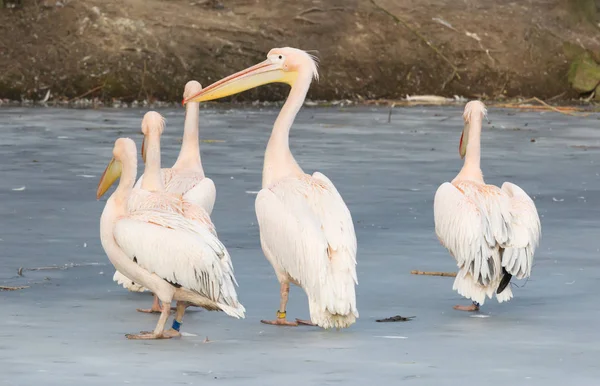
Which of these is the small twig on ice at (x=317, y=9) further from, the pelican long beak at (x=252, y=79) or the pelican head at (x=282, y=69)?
the pelican head at (x=282, y=69)

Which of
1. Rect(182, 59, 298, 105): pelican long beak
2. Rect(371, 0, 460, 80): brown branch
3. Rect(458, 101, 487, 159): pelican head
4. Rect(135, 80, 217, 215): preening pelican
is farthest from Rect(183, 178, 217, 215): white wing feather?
Rect(371, 0, 460, 80): brown branch

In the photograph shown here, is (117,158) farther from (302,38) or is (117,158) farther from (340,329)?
(302,38)

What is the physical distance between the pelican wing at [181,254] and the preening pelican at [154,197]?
0.89 feet

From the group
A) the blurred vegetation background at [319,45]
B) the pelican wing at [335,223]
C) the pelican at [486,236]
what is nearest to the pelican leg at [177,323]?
the pelican wing at [335,223]

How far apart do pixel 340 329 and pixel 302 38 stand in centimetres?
1342

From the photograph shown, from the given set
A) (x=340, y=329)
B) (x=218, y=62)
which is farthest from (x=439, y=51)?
(x=340, y=329)

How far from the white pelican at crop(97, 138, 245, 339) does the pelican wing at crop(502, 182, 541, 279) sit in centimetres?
139

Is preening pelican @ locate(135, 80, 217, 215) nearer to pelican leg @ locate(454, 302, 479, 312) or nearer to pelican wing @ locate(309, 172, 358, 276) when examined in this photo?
pelican wing @ locate(309, 172, 358, 276)

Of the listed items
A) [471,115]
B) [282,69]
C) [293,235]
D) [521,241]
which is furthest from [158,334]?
[471,115]

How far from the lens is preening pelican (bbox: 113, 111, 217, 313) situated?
602cm

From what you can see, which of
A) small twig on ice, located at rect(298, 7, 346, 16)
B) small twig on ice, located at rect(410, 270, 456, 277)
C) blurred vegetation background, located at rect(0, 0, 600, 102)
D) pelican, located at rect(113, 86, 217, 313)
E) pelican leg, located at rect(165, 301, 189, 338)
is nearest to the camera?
pelican leg, located at rect(165, 301, 189, 338)

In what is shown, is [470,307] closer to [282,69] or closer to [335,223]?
[335,223]

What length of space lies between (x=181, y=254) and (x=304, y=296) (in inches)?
52.5

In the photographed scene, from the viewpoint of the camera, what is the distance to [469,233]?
247 inches
